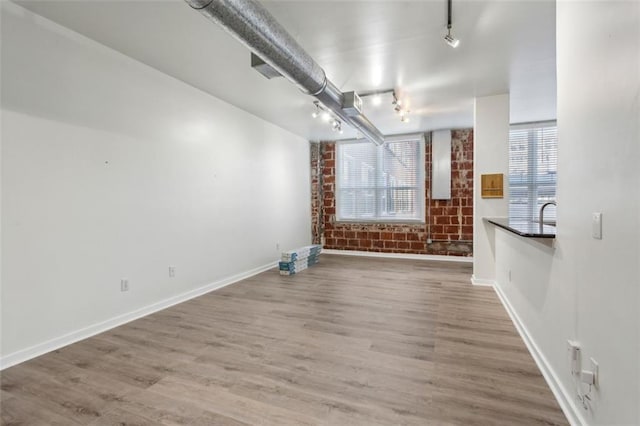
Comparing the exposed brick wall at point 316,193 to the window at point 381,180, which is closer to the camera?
the window at point 381,180

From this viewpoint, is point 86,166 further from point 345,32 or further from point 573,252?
point 573,252

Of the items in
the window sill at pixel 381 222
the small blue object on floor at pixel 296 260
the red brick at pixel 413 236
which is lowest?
the small blue object on floor at pixel 296 260

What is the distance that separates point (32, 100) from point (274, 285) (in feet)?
11.0

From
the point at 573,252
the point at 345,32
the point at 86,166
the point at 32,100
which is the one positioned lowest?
the point at 573,252

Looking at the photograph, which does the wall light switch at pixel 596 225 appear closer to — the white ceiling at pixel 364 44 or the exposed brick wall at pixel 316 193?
the white ceiling at pixel 364 44

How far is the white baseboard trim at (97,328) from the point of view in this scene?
7.77 ft

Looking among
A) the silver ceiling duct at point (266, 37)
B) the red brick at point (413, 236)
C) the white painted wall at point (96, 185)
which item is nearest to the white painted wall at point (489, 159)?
the red brick at point (413, 236)

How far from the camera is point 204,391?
6.59 feet

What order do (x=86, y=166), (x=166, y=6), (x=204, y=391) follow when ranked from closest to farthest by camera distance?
(x=204, y=391) → (x=166, y=6) → (x=86, y=166)

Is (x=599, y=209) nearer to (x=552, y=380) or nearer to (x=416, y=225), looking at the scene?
(x=552, y=380)

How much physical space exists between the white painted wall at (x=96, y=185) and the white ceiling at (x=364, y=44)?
0.28 m

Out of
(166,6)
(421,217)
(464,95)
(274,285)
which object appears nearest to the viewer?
(166,6)

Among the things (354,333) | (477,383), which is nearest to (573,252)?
(477,383)

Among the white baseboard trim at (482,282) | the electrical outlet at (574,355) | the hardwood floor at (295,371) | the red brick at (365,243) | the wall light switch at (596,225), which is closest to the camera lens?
the wall light switch at (596,225)
